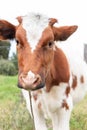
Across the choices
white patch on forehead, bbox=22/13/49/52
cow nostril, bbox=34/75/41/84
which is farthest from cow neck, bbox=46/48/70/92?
cow nostril, bbox=34/75/41/84

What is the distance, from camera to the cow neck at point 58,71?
4891 mm

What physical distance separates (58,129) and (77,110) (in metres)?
→ 2.40

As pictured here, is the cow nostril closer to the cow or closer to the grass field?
the cow

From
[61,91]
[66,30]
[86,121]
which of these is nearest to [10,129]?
[86,121]

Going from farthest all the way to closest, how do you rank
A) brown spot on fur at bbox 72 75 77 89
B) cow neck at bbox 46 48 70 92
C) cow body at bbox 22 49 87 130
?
1. brown spot on fur at bbox 72 75 77 89
2. cow body at bbox 22 49 87 130
3. cow neck at bbox 46 48 70 92

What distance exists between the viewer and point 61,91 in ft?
16.5

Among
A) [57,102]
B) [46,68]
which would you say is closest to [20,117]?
[57,102]

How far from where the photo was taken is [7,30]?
4660mm

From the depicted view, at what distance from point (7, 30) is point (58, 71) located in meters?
0.70

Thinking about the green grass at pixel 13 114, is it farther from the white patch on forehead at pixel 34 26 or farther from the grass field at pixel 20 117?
the white patch on forehead at pixel 34 26

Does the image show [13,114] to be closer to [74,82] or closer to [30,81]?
[74,82]

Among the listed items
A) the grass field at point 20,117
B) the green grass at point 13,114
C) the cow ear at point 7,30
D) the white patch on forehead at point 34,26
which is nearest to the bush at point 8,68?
the green grass at point 13,114

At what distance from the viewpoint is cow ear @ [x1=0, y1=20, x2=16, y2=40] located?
4.63 meters

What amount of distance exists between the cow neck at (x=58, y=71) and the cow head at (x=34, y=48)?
17.4 inches
